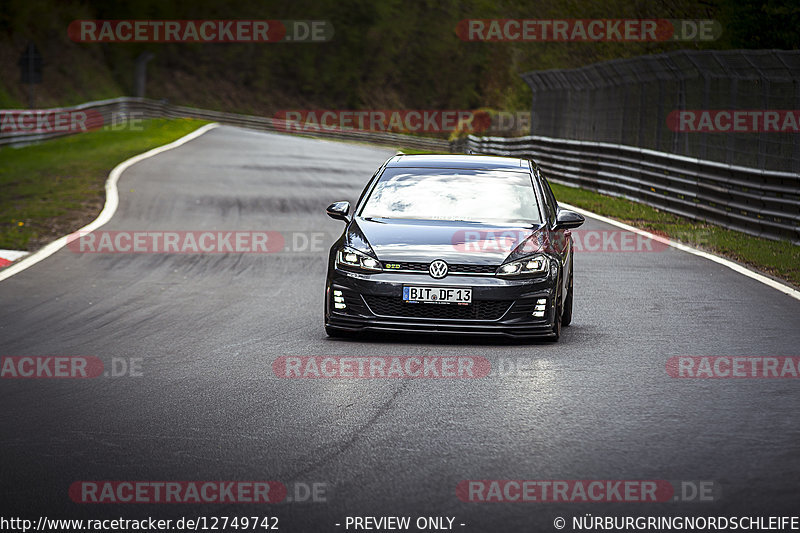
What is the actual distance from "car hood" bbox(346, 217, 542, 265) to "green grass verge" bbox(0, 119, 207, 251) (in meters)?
8.21

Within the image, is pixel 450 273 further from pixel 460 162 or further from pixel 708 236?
pixel 708 236

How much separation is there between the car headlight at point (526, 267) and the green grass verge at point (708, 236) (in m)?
4.84

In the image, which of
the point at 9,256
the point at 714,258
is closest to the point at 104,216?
the point at 9,256

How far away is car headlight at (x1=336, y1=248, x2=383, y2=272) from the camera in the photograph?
9.45 metres

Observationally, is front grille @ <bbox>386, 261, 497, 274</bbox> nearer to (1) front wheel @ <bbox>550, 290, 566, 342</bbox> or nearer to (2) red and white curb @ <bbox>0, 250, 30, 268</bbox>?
(1) front wheel @ <bbox>550, 290, 566, 342</bbox>

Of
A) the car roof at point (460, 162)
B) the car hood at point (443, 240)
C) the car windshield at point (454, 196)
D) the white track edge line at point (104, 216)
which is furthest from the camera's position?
the white track edge line at point (104, 216)

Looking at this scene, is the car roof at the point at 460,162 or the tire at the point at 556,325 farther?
the car roof at the point at 460,162

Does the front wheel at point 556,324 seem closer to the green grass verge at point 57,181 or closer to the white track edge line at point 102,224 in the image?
the white track edge line at point 102,224

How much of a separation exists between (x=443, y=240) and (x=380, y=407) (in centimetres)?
264

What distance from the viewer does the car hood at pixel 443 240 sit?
9.42 m

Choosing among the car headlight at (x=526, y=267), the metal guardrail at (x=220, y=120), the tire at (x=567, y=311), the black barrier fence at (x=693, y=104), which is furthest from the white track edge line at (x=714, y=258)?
the metal guardrail at (x=220, y=120)

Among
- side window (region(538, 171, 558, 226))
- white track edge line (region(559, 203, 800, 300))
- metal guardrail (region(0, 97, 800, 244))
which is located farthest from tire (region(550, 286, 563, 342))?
metal guardrail (region(0, 97, 800, 244))

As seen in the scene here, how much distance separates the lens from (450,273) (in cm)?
934

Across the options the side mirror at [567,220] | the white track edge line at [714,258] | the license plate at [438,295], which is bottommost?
the white track edge line at [714,258]
